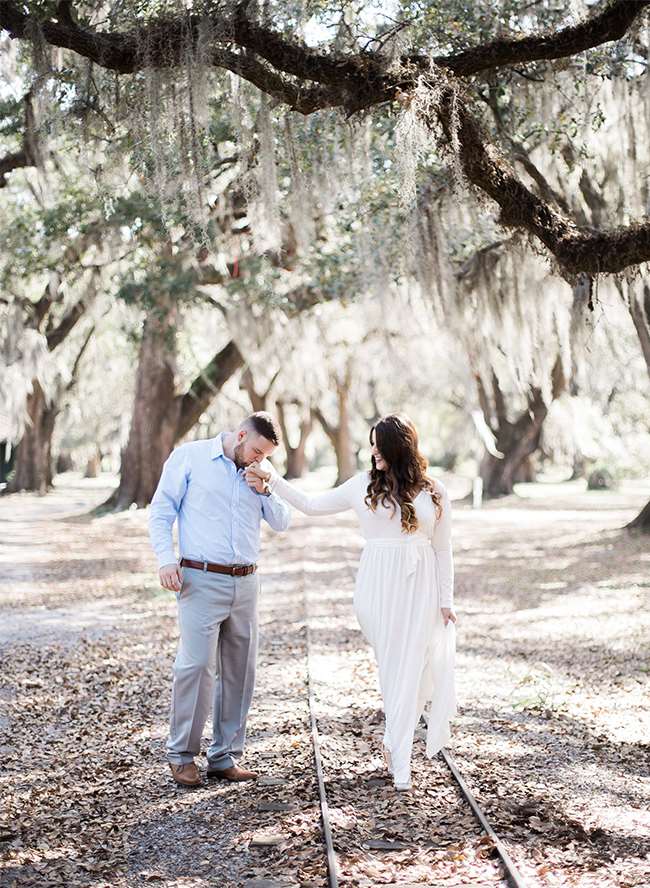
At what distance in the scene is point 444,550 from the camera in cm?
464

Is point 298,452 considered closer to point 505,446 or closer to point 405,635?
point 505,446

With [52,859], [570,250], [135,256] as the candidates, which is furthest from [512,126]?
[135,256]

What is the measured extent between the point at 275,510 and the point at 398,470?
2.18ft

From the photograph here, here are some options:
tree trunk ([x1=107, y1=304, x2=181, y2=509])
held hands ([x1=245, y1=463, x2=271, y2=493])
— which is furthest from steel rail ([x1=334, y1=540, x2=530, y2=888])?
tree trunk ([x1=107, y1=304, x2=181, y2=509])

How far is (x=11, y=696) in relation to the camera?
6562mm

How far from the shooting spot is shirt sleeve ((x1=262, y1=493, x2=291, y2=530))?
Result: 479cm

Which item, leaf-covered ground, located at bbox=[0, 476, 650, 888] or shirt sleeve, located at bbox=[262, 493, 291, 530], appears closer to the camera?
leaf-covered ground, located at bbox=[0, 476, 650, 888]

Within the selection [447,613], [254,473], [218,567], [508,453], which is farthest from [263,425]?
[508,453]

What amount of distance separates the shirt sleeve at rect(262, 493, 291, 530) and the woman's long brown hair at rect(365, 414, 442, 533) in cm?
51

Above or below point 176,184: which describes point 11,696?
below

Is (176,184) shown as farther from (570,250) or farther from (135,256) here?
(135,256)

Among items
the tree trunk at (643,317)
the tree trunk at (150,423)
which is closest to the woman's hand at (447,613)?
the tree trunk at (643,317)

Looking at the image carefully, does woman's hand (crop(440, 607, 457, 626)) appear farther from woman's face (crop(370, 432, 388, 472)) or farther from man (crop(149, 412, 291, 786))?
man (crop(149, 412, 291, 786))

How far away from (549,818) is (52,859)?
199cm
